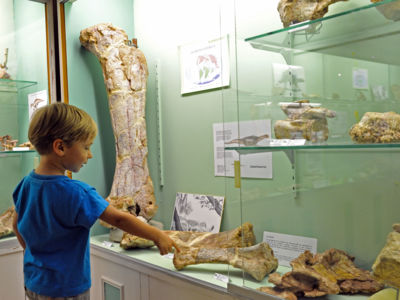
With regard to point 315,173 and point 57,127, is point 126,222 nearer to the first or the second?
point 57,127

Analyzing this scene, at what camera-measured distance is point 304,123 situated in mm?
1457

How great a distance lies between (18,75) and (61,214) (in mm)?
1672

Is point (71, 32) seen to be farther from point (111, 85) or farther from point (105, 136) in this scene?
point (105, 136)

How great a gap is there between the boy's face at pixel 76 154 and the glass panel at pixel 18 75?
131 centimetres

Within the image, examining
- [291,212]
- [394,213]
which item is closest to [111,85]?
[291,212]

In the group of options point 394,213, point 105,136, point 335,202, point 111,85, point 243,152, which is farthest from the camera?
point 105,136

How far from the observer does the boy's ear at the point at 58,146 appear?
1.56m

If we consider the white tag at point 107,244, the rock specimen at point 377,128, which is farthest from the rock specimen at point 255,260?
the white tag at point 107,244

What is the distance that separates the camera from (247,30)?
159 cm

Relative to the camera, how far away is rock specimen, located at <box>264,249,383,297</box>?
4.49ft

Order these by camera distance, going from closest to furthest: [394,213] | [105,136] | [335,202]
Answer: [394,213] < [335,202] < [105,136]

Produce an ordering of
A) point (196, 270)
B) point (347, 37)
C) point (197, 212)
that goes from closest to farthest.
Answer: point (347, 37), point (196, 270), point (197, 212)

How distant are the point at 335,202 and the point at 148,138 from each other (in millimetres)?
1727

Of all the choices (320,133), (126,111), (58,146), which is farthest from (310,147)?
(126,111)
